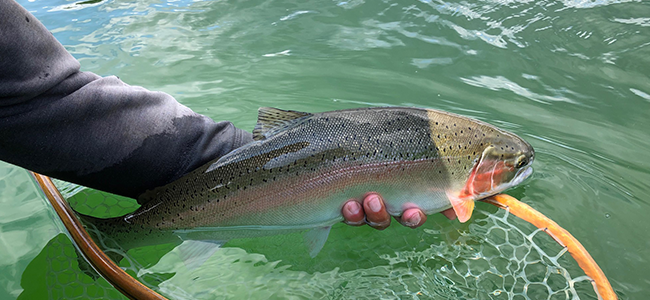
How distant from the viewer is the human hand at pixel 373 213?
2.09 m

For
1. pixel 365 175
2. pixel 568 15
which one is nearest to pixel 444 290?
pixel 365 175

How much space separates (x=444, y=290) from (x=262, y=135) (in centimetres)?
115

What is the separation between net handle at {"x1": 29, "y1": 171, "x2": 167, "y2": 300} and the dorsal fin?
0.82 meters

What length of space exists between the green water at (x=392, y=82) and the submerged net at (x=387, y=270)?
2cm

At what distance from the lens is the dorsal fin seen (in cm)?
205

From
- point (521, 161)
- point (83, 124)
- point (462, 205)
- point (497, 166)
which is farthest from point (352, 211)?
point (83, 124)

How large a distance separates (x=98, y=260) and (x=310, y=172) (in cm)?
99

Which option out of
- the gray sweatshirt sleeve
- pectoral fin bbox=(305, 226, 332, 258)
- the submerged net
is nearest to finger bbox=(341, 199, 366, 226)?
pectoral fin bbox=(305, 226, 332, 258)

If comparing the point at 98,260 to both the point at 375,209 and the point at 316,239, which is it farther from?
the point at 375,209

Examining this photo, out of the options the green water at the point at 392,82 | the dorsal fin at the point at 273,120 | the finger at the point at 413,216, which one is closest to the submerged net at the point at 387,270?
the green water at the point at 392,82

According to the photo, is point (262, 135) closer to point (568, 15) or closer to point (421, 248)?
point (421, 248)

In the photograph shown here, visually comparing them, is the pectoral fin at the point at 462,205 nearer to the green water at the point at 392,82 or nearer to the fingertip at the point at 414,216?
the fingertip at the point at 414,216

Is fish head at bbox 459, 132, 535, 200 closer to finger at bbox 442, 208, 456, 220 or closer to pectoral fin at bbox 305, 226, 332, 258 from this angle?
finger at bbox 442, 208, 456, 220

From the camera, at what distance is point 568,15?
381 centimetres
